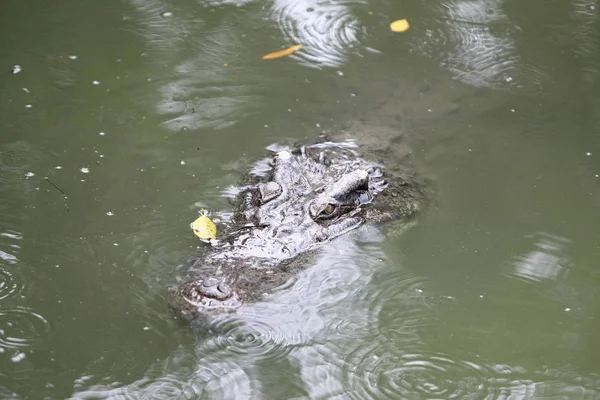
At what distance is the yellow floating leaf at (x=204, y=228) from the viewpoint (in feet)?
15.8

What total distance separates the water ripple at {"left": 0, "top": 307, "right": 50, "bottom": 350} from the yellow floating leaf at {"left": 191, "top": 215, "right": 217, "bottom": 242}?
1.19 meters

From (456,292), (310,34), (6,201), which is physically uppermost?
(310,34)

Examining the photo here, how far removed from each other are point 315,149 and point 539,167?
1.87 metres

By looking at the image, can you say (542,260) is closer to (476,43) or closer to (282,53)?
(476,43)

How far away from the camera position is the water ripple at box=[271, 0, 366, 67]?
7.08 m

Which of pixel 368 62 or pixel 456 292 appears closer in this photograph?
pixel 456 292

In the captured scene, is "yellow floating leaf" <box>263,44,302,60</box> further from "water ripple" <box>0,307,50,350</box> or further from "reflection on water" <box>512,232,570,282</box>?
"water ripple" <box>0,307,50,350</box>

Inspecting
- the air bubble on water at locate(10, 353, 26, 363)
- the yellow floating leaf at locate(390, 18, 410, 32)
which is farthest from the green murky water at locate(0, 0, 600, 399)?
the yellow floating leaf at locate(390, 18, 410, 32)

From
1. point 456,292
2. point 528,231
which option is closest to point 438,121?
point 528,231

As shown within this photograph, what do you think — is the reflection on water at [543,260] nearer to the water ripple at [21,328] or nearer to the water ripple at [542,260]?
the water ripple at [542,260]

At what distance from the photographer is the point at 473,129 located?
623 cm

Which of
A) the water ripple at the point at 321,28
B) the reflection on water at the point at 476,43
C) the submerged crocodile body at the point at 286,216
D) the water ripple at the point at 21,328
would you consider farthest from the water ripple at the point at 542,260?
the water ripple at the point at 21,328

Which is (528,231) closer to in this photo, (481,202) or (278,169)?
(481,202)

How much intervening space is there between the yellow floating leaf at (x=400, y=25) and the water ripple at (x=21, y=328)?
4.95 meters
